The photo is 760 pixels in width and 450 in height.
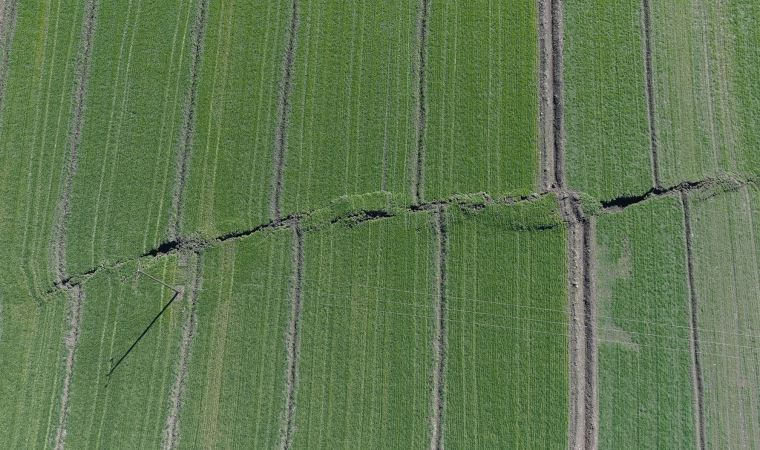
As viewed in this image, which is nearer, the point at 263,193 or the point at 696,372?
the point at 696,372

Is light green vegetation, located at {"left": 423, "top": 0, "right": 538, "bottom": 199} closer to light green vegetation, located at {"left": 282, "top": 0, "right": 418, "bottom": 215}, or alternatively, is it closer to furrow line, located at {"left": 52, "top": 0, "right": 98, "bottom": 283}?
light green vegetation, located at {"left": 282, "top": 0, "right": 418, "bottom": 215}

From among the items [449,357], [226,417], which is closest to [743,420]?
[449,357]

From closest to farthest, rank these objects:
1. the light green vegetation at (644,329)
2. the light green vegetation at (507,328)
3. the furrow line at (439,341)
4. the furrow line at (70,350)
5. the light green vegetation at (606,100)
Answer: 1. the light green vegetation at (644,329)
2. the light green vegetation at (507,328)
3. the furrow line at (439,341)
4. the furrow line at (70,350)
5. the light green vegetation at (606,100)

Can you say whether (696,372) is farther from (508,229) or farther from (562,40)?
(562,40)

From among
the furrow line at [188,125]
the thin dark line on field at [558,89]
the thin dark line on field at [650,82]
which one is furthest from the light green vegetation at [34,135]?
the thin dark line on field at [650,82]

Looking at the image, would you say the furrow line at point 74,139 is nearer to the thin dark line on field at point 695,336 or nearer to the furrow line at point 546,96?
the furrow line at point 546,96
